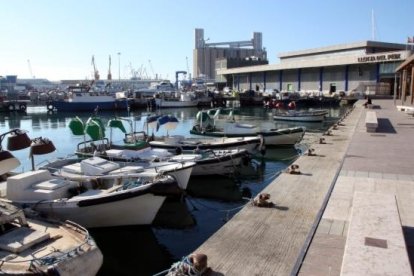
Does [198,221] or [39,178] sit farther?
[198,221]

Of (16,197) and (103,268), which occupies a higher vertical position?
(16,197)

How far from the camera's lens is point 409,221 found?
25.2 feet

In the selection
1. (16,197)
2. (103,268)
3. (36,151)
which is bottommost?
(103,268)

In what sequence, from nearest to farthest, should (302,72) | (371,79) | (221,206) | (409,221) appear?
(409,221), (221,206), (371,79), (302,72)

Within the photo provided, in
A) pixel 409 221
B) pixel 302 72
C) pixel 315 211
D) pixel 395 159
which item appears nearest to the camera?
pixel 409 221

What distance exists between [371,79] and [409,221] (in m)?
65.4

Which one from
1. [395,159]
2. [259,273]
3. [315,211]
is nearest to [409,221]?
[315,211]

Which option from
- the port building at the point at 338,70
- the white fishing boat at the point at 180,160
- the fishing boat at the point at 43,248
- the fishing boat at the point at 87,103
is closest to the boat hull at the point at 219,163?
the white fishing boat at the point at 180,160

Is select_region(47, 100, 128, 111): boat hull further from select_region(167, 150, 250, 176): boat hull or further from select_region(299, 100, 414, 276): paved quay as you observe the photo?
select_region(299, 100, 414, 276): paved quay

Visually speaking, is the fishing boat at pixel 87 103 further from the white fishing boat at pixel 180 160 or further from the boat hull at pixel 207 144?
the white fishing boat at pixel 180 160

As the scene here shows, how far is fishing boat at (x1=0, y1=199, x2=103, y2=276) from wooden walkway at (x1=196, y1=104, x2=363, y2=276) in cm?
257

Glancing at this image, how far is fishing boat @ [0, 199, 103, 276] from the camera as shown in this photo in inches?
302

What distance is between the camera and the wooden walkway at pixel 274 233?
6453 millimetres

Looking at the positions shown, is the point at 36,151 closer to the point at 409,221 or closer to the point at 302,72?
the point at 409,221
